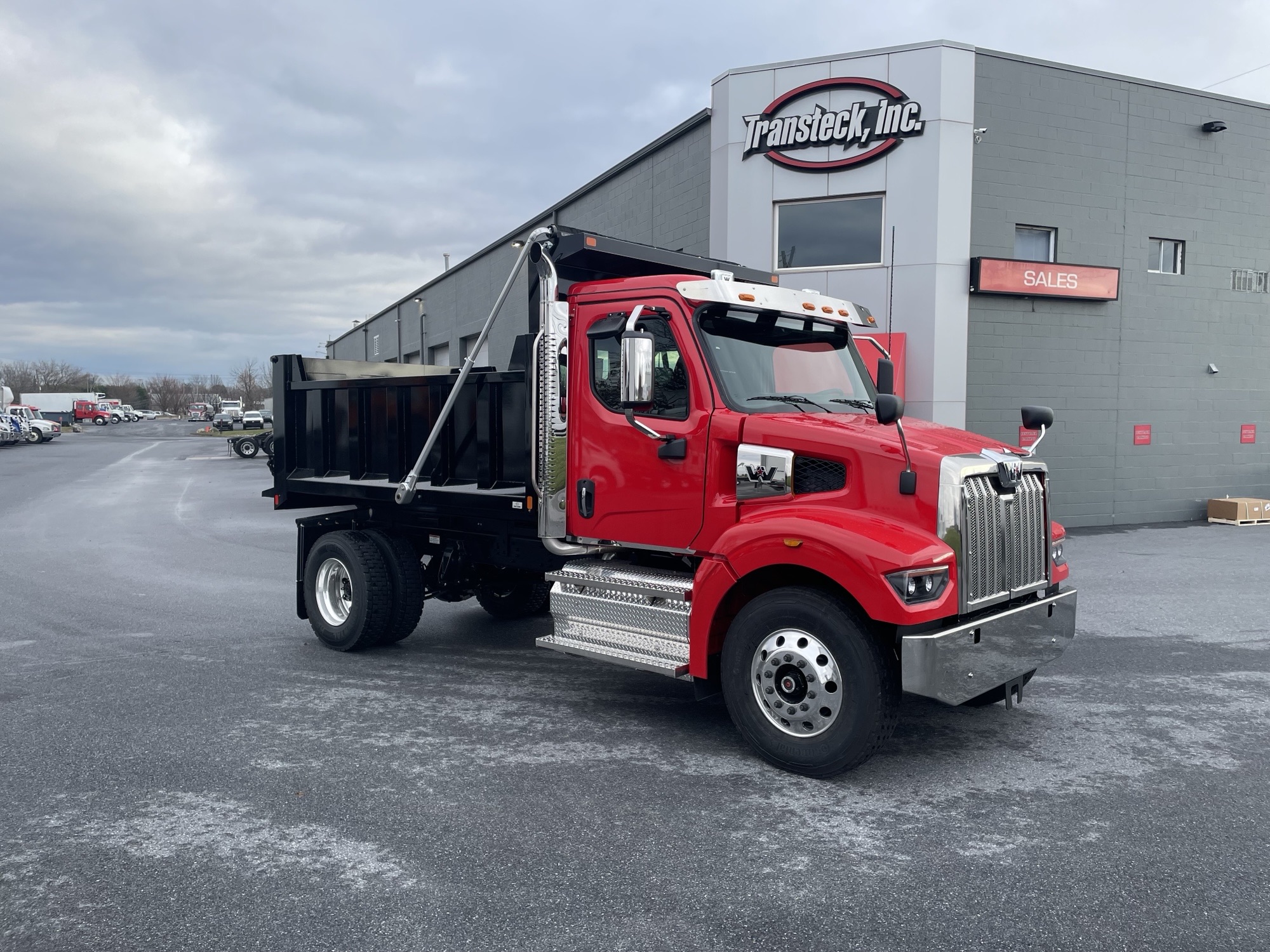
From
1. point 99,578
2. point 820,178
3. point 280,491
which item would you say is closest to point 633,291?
point 280,491

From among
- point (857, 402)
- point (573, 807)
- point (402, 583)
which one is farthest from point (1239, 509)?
point (573, 807)

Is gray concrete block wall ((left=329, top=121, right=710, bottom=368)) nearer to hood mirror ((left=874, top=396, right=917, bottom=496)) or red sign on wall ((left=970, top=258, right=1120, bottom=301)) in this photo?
hood mirror ((left=874, top=396, right=917, bottom=496))

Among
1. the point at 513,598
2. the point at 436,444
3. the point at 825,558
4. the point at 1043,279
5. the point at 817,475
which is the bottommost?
the point at 513,598

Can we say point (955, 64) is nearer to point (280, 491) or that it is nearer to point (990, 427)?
point (990, 427)

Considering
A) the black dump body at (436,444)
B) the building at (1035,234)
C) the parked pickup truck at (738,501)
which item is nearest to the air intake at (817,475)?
the parked pickup truck at (738,501)

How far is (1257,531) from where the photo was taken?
50.5ft

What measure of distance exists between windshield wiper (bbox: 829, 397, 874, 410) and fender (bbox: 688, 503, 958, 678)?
3.40 ft

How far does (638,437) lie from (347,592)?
10.9 ft

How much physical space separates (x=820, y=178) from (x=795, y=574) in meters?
11.4

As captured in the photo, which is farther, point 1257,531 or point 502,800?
point 1257,531

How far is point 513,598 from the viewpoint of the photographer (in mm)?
8609

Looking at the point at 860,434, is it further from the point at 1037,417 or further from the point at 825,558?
the point at 1037,417

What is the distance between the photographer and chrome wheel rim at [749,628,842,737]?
15.4 ft

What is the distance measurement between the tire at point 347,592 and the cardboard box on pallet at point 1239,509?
1519 centimetres
